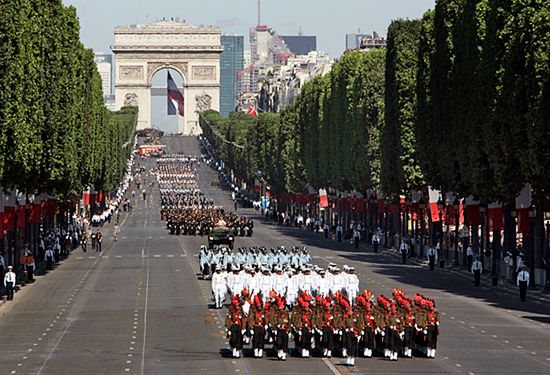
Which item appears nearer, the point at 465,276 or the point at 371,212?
the point at 465,276

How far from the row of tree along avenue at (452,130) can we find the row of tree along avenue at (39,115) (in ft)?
65.7

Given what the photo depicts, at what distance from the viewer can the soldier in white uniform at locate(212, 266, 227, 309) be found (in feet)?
201

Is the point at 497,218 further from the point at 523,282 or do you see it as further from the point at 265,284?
the point at 265,284

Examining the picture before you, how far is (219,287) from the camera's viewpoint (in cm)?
6206

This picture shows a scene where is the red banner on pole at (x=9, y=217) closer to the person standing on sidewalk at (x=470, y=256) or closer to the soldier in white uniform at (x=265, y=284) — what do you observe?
the soldier in white uniform at (x=265, y=284)

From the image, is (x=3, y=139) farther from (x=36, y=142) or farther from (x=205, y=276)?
(x=205, y=276)

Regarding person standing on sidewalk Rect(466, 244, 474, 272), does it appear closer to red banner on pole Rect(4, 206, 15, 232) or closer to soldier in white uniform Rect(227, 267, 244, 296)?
red banner on pole Rect(4, 206, 15, 232)

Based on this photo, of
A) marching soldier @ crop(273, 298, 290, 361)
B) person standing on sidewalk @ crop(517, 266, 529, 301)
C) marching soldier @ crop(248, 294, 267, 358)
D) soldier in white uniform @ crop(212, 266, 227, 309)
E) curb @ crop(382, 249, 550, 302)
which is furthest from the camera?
curb @ crop(382, 249, 550, 302)

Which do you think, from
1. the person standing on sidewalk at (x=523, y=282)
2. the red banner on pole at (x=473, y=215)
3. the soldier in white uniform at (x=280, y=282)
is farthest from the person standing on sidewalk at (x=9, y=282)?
the red banner on pole at (x=473, y=215)

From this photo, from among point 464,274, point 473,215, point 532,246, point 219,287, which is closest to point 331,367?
point 219,287

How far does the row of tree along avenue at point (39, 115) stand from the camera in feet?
227

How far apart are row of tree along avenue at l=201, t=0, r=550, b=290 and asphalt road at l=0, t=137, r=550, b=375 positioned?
4.56 m

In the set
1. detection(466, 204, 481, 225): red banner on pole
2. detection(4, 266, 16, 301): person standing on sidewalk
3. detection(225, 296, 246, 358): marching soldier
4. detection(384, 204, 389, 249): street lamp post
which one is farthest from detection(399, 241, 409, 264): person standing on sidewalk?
detection(225, 296, 246, 358): marching soldier

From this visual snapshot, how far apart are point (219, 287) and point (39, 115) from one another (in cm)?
2068
